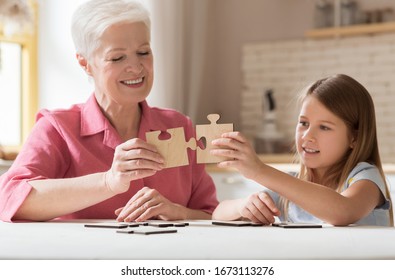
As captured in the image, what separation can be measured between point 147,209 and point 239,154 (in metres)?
0.35

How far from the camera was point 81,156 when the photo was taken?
6.31ft

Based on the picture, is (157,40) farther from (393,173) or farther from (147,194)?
(147,194)

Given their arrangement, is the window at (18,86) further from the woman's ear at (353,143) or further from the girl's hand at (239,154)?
the girl's hand at (239,154)

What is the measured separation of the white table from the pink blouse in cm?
35

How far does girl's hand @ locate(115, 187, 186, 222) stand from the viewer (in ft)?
5.76

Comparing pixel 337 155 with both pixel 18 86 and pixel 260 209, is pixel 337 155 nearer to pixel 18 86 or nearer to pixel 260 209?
pixel 260 209

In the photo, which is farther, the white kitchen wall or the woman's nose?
the white kitchen wall

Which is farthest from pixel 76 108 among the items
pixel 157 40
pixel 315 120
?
pixel 157 40

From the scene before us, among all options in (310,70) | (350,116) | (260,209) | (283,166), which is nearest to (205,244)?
(260,209)

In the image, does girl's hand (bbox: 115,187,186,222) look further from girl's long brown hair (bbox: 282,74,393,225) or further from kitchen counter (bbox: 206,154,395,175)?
kitchen counter (bbox: 206,154,395,175)

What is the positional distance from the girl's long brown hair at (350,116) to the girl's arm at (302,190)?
0.74 feet

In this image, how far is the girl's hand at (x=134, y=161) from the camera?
1.58 m

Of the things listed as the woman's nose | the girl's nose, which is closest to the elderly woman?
the woman's nose

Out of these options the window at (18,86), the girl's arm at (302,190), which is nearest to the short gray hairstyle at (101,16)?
the girl's arm at (302,190)
